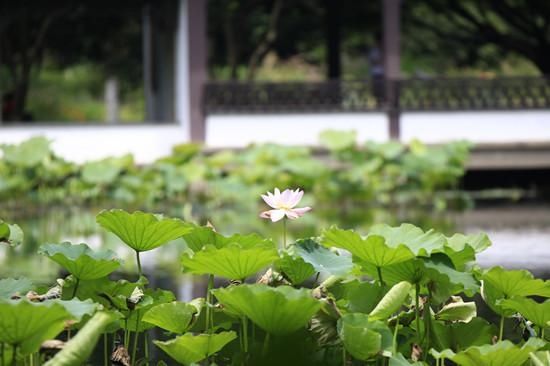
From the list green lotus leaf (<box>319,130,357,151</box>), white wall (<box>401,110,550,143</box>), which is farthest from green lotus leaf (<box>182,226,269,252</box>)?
white wall (<box>401,110,550,143</box>)

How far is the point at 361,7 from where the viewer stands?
69.9 feet

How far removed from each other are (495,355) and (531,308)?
1.11 feet

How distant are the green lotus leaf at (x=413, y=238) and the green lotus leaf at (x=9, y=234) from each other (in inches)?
34.8

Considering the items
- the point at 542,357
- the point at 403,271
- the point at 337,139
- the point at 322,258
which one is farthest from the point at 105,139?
the point at 542,357

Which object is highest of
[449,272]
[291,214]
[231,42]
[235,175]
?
[231,42]

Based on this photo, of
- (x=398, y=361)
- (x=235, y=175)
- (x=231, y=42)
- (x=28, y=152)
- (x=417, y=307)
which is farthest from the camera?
(x=231, y=42)

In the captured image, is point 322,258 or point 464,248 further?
point 322,258

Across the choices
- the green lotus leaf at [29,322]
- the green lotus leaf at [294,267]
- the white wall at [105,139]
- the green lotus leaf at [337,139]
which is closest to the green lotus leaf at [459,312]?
the green lotus leaf at [294,267]

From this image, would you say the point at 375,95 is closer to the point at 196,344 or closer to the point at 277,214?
the point at 277,214

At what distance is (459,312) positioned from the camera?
369cm

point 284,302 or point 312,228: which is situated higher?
point 284,302

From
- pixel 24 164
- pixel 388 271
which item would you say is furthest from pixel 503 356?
pixel 24 164

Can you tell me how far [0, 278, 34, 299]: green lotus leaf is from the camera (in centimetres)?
339

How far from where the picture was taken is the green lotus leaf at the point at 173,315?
11.4ft
